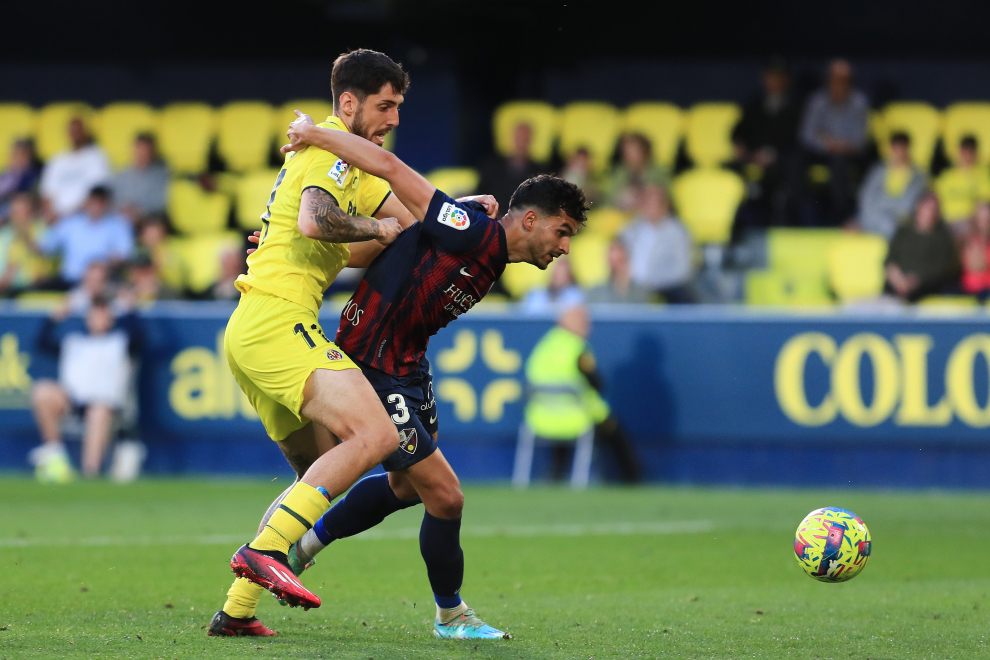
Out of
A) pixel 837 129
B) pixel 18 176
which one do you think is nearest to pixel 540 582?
pixel 837 129

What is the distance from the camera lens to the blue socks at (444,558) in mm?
5277

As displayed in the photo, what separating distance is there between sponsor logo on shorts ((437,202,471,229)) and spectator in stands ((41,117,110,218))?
11943 mm

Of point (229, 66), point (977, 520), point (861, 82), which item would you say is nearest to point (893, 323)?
point (977, 520)

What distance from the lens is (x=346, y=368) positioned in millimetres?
4984

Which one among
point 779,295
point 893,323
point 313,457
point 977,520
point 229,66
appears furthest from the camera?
point 229,66

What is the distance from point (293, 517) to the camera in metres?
4.79

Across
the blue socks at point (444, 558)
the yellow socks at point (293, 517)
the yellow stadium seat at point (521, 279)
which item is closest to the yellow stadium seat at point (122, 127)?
the yellow stadium seat at point (521, 279)

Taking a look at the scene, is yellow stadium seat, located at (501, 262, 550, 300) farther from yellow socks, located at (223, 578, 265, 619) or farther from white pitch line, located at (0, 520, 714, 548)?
yellow socks, located at (223, 578, 265, 619)

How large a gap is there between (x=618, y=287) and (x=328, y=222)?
904 centimetres

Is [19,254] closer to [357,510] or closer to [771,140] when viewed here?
[771,140]

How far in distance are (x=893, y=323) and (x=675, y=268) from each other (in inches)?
95.3

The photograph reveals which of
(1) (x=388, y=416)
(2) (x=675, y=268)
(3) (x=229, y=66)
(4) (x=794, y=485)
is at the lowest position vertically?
(4) (x=794, y=485)

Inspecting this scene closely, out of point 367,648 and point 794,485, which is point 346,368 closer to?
point 367,648

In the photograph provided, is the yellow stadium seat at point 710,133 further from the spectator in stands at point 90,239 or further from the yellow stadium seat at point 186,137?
the spectator in stands at point 90,239
